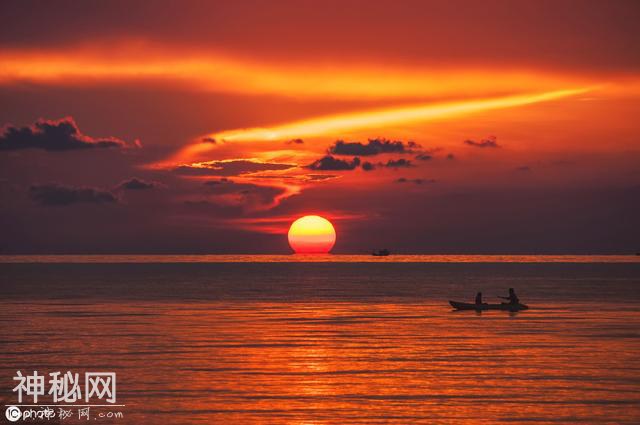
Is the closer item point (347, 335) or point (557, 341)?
point (557, 341)

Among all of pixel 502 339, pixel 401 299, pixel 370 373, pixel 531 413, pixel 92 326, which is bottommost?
Result: pixel 531 413

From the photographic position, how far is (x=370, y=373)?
46.3 metres

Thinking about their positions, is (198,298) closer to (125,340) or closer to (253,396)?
(125,340)

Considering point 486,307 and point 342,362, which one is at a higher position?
point 486,307

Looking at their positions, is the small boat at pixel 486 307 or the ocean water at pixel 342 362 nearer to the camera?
the ocean water at pixel 342 362

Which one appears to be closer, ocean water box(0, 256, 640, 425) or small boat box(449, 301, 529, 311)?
ocean water box(0, 256, 640, 425)

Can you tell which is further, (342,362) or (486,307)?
(486,307)

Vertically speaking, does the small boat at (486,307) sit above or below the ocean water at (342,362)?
above

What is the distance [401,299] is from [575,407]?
7339 centimetres

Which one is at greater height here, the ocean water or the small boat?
the small boat

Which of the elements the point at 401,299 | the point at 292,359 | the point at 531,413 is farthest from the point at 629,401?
the point at 401,299

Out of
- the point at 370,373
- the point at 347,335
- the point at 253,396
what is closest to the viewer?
the point at 253,396

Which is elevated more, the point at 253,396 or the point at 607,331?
the point at 607,331

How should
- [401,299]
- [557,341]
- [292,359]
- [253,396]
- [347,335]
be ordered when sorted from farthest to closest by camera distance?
[401,299] → [347,335] → [557,341] → [292,359] → [253,396]
